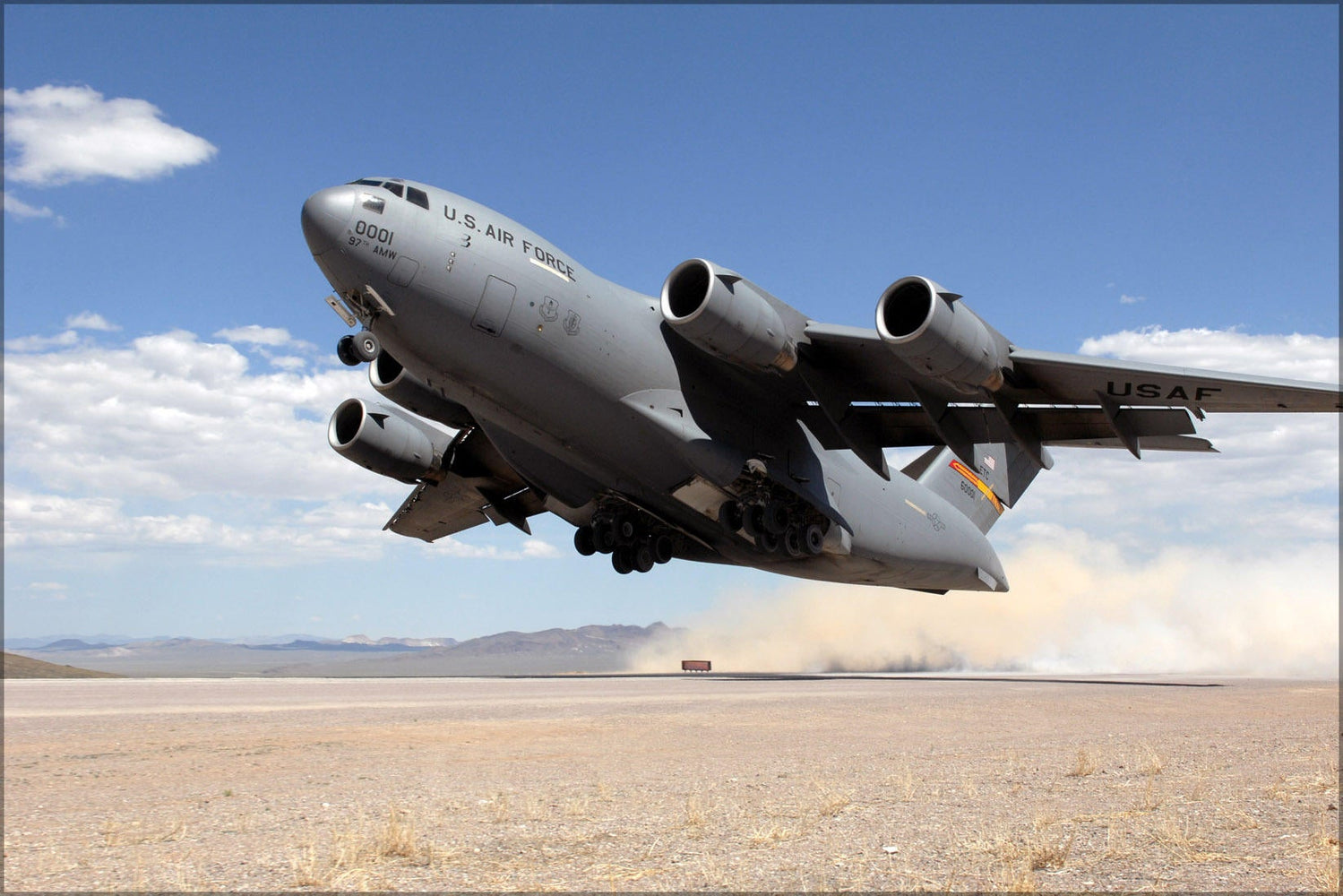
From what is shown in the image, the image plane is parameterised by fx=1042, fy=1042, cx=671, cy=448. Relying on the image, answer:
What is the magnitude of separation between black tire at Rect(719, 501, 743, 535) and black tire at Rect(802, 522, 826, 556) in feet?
3.67

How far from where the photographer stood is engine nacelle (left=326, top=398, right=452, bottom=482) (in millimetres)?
18219

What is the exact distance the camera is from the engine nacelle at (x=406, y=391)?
1655 centimetres

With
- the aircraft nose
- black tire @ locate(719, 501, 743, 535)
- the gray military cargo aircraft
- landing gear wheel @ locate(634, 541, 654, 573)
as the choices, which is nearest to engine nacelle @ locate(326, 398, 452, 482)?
the gray military cargo aircraft

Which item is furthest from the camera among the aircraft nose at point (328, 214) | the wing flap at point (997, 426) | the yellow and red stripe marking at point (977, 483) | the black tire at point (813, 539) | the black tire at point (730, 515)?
the yellow and red stripe marking at point (977, 483)

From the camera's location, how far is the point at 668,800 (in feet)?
22.4

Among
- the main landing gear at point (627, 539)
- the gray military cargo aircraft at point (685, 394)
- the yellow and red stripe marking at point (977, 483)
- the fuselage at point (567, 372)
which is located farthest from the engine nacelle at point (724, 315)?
the yellow and red stripe marking at point (977, 483)

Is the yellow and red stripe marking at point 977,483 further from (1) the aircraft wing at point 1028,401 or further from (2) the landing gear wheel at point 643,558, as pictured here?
(2) the landing gear wheel at point 643,558

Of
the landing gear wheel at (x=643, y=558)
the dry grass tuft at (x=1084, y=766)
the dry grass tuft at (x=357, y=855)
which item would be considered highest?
the landing gear wheel at (x=643, y=558)

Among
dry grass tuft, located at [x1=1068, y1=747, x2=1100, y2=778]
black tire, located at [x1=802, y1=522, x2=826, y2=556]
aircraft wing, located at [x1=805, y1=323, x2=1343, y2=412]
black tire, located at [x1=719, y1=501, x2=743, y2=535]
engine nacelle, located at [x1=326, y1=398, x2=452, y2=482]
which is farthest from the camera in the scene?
engine nacelle, located at [x1=326, y1=398, x2=452, y2=482]

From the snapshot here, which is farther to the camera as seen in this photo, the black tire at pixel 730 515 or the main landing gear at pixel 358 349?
the black tire at pixel 730 515

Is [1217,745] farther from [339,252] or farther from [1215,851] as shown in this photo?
Result: [339,252]

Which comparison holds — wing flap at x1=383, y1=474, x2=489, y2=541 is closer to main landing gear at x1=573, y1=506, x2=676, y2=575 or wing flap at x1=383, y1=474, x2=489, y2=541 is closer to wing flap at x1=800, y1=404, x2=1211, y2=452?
main landing gear at x1=573, y1=506, x2=676, y2=575

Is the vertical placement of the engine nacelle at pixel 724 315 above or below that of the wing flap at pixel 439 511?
above

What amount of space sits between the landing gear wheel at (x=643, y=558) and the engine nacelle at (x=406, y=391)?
414cm
